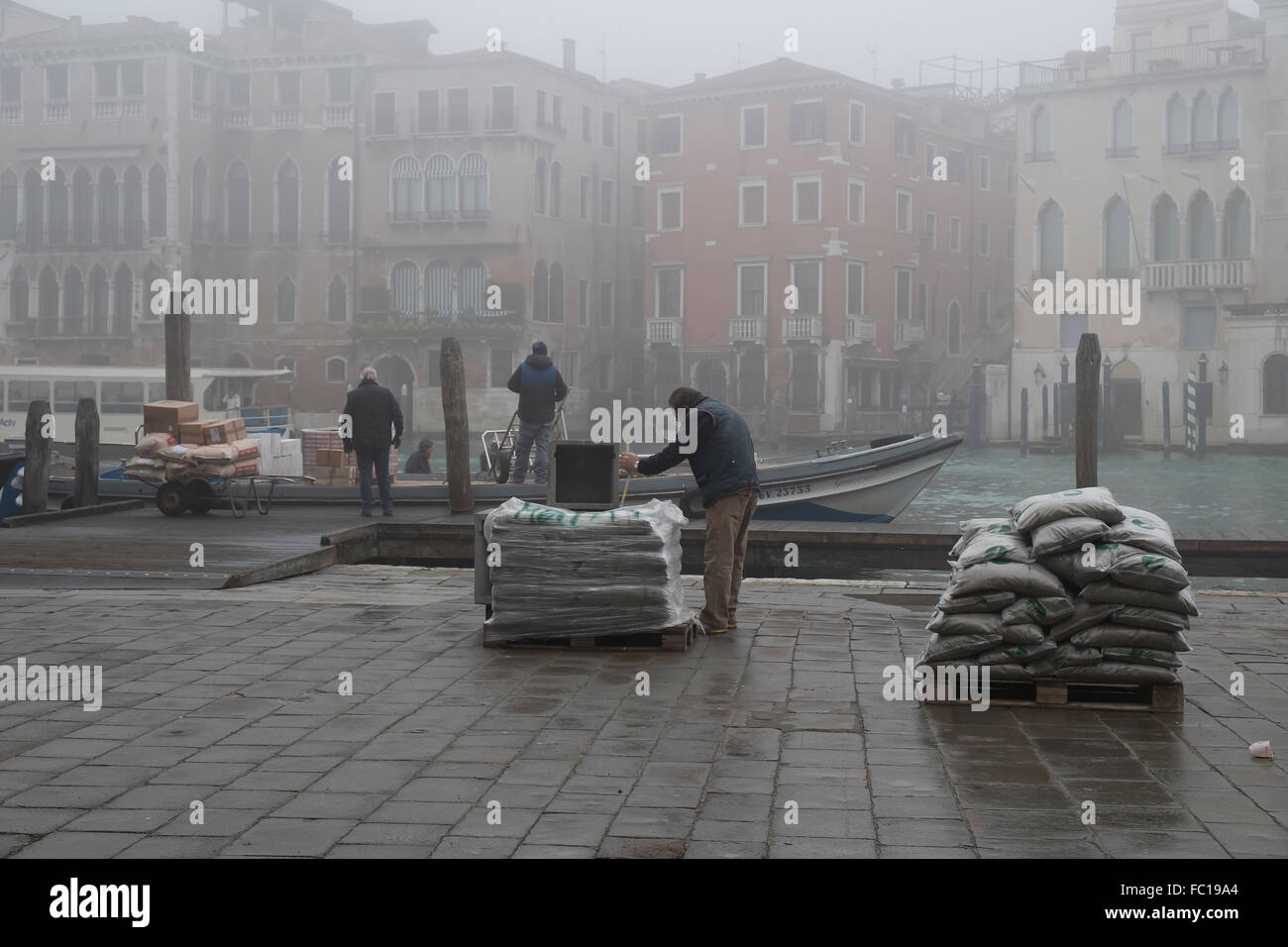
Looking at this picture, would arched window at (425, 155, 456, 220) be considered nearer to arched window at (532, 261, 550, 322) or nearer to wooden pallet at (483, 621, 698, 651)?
arched window at (532, 261, 550, 322)

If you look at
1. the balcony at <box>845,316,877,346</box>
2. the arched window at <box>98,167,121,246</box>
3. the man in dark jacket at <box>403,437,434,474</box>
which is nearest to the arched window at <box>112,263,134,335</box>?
the arched window at <box>98,167,121,246</box>

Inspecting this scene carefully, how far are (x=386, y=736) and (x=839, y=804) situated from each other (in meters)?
1.91

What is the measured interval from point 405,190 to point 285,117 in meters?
5.23

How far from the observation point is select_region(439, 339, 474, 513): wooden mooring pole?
53.8 feet

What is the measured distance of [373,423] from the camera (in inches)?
594

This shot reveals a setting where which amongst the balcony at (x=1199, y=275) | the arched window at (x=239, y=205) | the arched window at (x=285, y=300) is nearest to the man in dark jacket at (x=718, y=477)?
the balcony at (x=1199, y=275)

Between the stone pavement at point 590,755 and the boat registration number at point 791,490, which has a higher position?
the boat registration number at point 791,490

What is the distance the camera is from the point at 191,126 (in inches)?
2077

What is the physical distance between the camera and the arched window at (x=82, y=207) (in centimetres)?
5341

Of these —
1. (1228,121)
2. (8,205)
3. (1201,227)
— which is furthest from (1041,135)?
(8,205)

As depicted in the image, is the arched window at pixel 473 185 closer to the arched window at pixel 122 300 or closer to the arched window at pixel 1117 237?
the arched window at pixel 122 300

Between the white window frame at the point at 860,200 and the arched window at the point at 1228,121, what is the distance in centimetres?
1088

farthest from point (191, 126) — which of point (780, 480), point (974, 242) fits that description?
point (780, 480)
